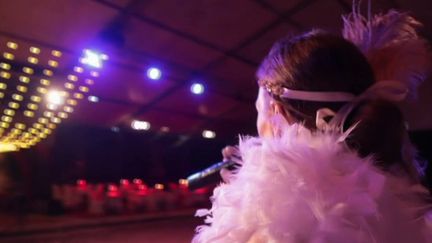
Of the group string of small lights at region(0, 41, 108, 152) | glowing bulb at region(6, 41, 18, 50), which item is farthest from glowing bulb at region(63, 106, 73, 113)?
glowing bulb at region(6, 41, 18, 50)

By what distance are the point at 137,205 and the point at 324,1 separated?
4.32ft

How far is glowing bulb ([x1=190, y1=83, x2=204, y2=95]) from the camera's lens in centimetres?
229

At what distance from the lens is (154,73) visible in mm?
2033

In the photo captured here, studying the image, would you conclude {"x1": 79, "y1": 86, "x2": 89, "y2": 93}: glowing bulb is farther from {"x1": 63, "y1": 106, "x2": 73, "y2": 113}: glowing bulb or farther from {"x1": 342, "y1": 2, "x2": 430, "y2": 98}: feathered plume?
{"x1": 342, "y1": 2, "x2": 430, "y2": 98}: feathered plume

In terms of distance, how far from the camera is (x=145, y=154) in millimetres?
1838

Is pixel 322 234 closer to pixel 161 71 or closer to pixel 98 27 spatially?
pixel 98 27

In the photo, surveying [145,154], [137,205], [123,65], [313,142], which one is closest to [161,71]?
[123,65]

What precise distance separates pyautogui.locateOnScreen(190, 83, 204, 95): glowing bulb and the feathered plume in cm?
183

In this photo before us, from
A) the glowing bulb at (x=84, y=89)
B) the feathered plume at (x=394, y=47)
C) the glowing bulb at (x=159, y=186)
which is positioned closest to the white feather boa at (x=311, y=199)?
the feathered plume at (x=394, y=47)

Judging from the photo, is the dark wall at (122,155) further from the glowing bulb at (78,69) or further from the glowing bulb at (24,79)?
the glowing bulb at (78,69)

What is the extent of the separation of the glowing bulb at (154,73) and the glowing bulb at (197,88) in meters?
0.29

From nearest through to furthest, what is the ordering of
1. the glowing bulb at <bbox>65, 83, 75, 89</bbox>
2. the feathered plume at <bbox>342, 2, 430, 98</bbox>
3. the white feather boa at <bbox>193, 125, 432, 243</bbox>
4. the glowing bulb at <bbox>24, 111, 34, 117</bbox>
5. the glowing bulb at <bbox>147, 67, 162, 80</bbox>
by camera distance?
the white feather boa at <bbox>193, 125, 432, 243</bbox> < the feathered plume at <bbox>342, 2, 430, 98</bbox> < the glowing bulb at <bbox>24, 111, 34, 117</bbox> < the glowing bulb at <bbox>65, 83, 75, 89</bbox> < the glowing bulb at <bbox>147, 67, 162, 80</bbox>

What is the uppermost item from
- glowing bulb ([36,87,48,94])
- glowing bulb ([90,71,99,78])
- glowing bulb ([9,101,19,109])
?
glowing bulb ([90,71,99,78])

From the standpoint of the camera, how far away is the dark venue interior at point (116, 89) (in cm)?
128
